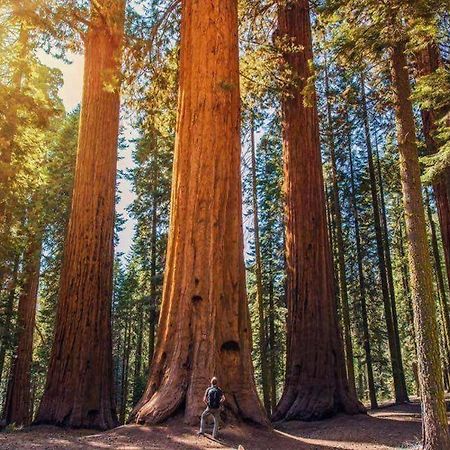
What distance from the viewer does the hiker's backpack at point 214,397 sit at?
18.2ft

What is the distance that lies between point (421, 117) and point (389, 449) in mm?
13398

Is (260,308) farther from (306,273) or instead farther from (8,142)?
(8,142)

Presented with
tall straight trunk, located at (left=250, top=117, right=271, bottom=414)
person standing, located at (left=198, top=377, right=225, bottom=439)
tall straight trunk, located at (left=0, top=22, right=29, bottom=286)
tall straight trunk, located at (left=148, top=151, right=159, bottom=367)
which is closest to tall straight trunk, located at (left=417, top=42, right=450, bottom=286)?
tall straight trunk, located at (left=250, top=117, right=271, bottom=414)

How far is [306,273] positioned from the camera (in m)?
10.9

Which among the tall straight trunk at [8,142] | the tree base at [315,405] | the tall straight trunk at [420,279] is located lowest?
the tree base at [315,405]

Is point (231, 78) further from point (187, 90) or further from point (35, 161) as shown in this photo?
point (35, 161)

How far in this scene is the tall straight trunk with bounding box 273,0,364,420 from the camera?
32.3 ft

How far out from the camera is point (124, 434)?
5500mm

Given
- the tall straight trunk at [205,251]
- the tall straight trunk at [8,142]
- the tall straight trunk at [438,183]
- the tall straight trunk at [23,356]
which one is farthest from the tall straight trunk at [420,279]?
the tall straight trunk at [23,356]

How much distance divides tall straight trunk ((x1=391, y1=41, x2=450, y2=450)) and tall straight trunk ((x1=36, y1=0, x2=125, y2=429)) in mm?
5776

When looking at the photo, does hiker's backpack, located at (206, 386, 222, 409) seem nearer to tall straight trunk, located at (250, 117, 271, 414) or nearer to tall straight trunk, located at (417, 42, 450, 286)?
tall straight trunk, located at (417, 42, 450, 286)

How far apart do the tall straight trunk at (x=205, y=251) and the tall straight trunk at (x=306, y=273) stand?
264 centimetres

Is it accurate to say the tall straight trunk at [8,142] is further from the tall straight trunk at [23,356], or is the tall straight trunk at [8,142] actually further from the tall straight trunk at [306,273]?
the tall straight trunk at [306,273]

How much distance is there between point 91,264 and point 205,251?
4.45 m
